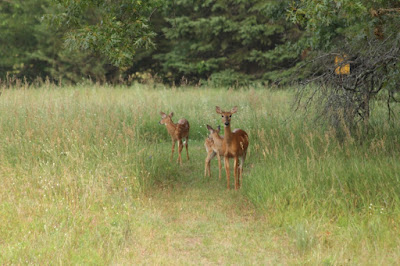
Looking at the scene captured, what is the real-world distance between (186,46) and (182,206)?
19.6m

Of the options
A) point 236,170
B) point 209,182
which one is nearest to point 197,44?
point 209,182

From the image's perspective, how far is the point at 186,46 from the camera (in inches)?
1034

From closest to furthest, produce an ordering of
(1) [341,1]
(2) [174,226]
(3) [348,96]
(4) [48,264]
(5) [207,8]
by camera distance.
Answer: (4) [48,264], (1) [341,1], (2) [174,226], (3) [348,96], (5) [207,8]

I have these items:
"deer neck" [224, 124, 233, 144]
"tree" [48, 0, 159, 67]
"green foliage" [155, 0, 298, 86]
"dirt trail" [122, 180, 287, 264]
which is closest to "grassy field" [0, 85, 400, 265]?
"dirt trail" [122, 180, 287, 264]

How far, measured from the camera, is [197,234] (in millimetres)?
6426

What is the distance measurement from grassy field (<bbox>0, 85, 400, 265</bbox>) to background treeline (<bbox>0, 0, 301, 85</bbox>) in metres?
12.5

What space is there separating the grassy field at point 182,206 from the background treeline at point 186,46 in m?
12.5

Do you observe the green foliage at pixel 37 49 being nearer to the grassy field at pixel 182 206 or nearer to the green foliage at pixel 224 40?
the green foliage at pixel 224 40

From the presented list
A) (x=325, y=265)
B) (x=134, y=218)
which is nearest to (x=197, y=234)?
(x=134, y=218)

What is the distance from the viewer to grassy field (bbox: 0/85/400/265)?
557 centimetres

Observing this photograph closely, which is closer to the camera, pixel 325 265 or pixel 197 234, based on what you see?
pixel 325 265

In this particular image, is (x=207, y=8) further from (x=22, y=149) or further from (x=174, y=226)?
(x=174, y=226)

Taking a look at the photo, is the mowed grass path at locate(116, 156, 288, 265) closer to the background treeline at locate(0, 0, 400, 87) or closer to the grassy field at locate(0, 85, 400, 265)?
the grassy field at locate(0, 85, 400, 265)

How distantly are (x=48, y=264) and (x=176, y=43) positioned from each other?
71.1 ft
